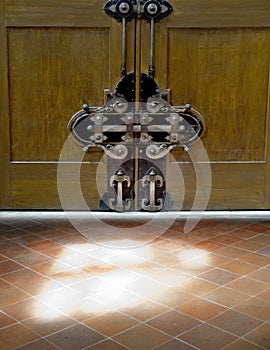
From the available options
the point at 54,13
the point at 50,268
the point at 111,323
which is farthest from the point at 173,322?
the point at 54,13

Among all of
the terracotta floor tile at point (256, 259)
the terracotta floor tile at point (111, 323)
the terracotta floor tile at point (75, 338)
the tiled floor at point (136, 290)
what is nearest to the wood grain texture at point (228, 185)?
the tiled floor at point (136, 290)

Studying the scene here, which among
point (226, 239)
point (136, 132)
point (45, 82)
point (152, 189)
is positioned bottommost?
point (226, 239)

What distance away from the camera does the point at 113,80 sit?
3.75 meters

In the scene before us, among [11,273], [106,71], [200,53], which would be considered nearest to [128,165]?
[106,71]

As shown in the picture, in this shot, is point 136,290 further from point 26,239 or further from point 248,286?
point 26,239

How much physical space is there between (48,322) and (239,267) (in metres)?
1.18

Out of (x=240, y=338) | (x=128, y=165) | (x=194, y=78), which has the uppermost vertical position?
(x=194, y=78)

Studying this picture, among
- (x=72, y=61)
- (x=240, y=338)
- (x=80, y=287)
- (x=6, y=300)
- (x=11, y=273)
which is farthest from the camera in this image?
(x=72, y=61)

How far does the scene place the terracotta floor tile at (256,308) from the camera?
2.21 meters

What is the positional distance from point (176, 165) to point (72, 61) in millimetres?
1121

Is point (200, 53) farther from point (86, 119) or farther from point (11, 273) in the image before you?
point (11, 273)

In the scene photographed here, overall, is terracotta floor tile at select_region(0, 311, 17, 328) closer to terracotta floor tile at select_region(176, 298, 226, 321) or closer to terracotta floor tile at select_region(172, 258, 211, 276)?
terracotta floor tile at select_region(176, 298, 226, 321)

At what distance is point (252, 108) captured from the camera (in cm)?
384

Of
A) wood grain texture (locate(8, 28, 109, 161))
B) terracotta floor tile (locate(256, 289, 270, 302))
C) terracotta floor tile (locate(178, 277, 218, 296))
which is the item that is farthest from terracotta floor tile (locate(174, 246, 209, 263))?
wood grain texture (locate(8, 28, 109, 161))
